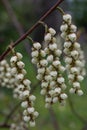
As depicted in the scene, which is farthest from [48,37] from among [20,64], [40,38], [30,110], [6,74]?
[40,38]

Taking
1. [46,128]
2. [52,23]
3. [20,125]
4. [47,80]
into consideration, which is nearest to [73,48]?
[47,80]

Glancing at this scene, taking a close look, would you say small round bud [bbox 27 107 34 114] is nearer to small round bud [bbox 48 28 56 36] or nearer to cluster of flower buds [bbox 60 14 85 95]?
cluster of flower buds [bbox 60 14 85 95]

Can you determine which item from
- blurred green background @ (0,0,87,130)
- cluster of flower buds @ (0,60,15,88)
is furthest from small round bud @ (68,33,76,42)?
blurred green background @ (0,0,87,130)

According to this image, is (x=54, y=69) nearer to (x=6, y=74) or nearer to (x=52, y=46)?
(x=52, y=46)

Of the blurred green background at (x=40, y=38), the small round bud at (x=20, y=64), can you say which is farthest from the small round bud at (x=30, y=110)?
the blurred green background at (x=40, y=38)

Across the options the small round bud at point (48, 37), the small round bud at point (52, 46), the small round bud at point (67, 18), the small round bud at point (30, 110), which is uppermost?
the small round bud at point (67, 18)

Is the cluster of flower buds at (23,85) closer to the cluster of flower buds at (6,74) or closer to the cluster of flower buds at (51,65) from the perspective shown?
the cluster of flower buds at (51,65)
